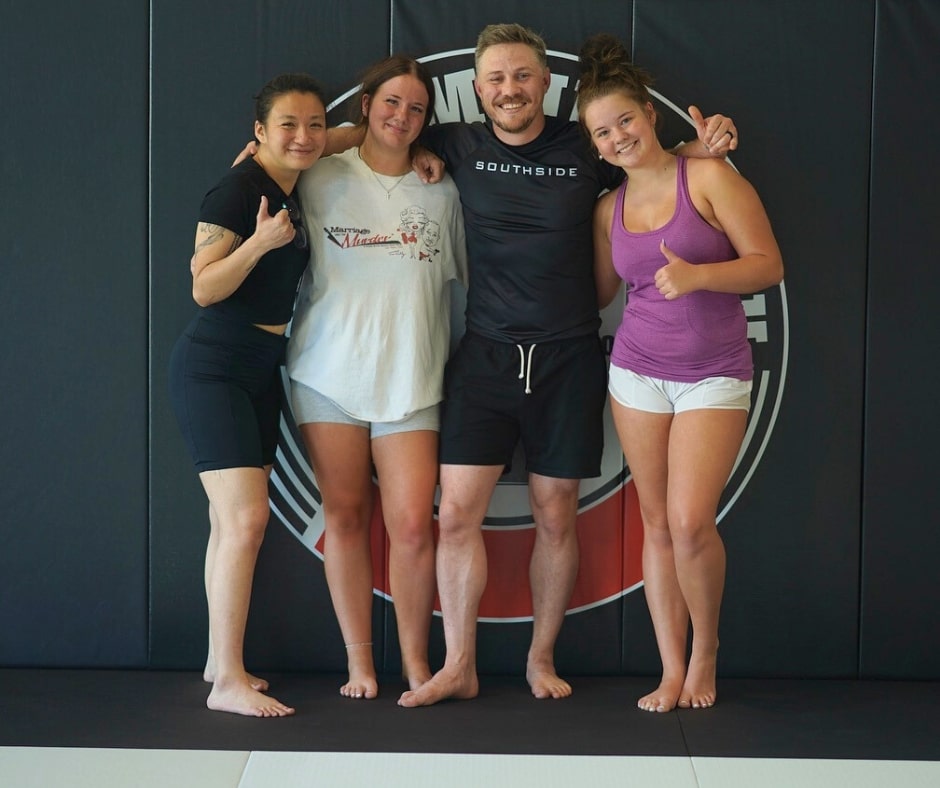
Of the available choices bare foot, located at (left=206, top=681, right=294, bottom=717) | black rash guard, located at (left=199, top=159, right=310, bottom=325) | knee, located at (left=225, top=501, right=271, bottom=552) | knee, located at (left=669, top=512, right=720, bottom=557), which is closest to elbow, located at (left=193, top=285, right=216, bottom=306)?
black rash guard, located at (left=199, top=159, right=310, bottom=325)

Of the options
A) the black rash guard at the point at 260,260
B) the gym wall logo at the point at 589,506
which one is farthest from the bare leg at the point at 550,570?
the black rash guard at the point at 260,260

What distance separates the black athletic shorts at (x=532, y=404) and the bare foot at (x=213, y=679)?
38.1 inches

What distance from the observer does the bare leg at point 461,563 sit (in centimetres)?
347

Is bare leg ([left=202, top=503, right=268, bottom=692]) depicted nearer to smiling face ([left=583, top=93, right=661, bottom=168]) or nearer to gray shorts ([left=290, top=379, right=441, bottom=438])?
gray shorts ([left=290, top=379, right=441, bottom=438])

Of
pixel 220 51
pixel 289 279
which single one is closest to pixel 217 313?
pixel 289 279

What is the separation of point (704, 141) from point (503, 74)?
659mm

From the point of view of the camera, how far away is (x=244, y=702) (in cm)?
328

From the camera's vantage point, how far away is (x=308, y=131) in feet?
10.6

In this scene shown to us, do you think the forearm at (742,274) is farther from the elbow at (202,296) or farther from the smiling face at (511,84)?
the elbow at (202,296)

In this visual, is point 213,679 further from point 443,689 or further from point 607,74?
point 607,74

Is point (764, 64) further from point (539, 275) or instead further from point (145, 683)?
point (145, 683)

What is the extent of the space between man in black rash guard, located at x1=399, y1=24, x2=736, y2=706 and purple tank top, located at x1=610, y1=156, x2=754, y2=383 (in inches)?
7.0

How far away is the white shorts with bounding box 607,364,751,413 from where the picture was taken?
3.28 m

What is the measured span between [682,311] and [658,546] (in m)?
0.77
